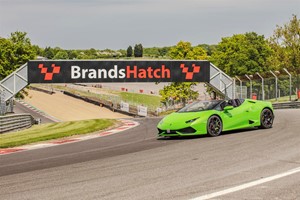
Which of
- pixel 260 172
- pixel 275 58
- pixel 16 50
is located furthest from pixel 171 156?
pixel 275 58

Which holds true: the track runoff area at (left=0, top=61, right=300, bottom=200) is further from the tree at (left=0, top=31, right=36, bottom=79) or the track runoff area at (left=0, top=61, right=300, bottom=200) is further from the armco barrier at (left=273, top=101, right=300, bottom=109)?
the tree at (left=0, top=31, right=36, bottom=79)

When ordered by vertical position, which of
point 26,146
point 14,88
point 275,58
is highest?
point 275,58

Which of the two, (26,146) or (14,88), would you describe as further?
(14,88)

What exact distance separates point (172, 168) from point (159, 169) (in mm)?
239

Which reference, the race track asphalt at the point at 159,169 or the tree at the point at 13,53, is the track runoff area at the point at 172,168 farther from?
the tree at the point at 13,53

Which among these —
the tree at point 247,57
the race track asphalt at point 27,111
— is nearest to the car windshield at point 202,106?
the race track asphalt at point 27,111

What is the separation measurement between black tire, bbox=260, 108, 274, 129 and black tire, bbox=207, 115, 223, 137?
184 centimetres

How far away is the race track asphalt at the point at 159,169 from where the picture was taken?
692cm

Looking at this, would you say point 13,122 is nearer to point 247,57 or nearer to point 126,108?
point 126,108

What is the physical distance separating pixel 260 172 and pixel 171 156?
110 inches

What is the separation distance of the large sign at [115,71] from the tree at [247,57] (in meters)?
45.2

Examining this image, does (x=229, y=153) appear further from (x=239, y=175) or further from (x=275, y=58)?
(x=275, y=58)

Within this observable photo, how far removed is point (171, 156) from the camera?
34.7 ft

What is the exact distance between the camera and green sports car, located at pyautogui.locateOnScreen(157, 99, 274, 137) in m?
14.3
